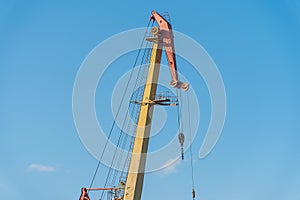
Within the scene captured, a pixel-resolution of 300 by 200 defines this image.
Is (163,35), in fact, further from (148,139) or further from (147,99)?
(148,139)

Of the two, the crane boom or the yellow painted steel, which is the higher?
the crane boom

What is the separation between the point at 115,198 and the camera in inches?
1208

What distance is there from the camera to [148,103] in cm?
3120

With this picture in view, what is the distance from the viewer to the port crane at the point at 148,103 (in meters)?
29.9

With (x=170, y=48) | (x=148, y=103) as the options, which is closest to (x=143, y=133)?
(x=148, y=103)

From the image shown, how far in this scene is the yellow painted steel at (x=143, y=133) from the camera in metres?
29.7

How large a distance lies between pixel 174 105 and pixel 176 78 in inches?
84.5

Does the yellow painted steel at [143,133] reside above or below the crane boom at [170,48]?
below

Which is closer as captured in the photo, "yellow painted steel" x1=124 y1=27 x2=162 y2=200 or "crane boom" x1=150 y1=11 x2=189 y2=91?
"yellow painted steel" x1=124 y1=27 x2=162 y2=200

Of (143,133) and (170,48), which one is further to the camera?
(170,48)

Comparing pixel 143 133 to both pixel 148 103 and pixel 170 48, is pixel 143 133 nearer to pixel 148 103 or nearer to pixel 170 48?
pixel 148 103

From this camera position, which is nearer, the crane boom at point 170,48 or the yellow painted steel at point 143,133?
the yellow painted steel at point 143,133

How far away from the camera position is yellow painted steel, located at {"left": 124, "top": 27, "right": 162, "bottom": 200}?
29734 mm

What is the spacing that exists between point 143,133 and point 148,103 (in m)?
2.21
